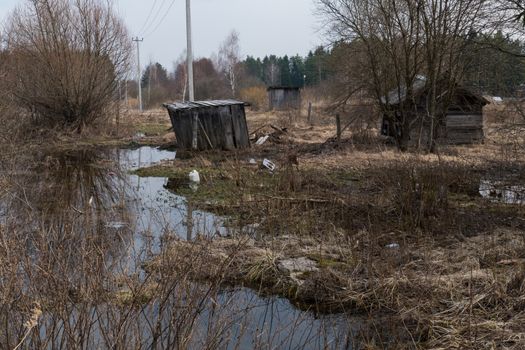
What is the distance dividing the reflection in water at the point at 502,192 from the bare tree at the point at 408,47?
16.9 ft

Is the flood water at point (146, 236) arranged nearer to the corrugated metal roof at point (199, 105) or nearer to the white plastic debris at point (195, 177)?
the white plastic debris at point (195, 177)

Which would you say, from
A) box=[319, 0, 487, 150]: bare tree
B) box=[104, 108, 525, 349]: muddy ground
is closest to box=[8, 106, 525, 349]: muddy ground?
box=[104, 108, 525, 349]: muddy ground

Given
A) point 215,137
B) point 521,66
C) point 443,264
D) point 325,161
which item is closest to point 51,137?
point 215,137

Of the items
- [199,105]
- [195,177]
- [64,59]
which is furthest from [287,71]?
[195,177]

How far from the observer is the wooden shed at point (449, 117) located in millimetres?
19172

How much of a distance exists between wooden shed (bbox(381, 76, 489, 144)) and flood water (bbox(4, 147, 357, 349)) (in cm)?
811

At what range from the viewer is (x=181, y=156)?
59.8ft

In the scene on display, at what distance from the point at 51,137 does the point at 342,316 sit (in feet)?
69.6

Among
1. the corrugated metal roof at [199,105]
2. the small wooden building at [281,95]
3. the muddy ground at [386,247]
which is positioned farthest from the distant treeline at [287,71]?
the muddy ground at [386,247]

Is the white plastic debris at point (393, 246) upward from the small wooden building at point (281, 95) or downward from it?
downward

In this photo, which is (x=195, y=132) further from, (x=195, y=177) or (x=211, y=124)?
(x=195, y=177)

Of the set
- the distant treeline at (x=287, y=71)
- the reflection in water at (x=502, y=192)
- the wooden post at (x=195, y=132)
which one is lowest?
the reflection in water at (x=502, y=192)

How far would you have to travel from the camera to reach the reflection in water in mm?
10586

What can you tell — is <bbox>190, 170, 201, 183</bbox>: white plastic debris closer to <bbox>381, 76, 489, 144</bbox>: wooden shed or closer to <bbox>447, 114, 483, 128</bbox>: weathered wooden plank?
<bbox>381, 76, 489, 144</bbox>: wooden shed
